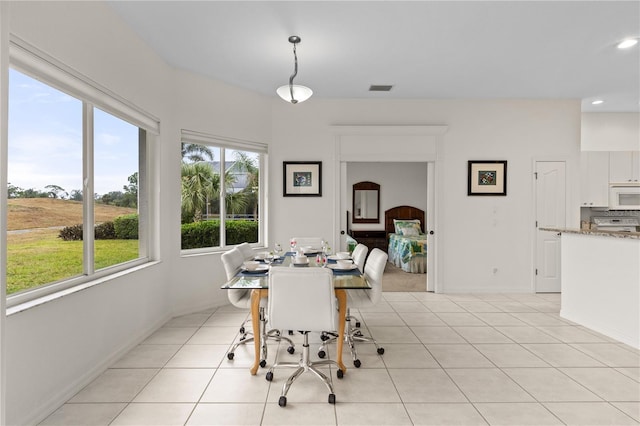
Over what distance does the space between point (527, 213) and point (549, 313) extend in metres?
1.59

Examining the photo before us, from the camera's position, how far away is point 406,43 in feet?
11.1

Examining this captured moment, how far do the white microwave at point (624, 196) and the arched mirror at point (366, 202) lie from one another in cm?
470

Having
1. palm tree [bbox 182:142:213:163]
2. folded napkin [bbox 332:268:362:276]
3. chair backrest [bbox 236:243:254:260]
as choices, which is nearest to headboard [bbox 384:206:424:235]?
palm tree [bbox 182:142:213:163]

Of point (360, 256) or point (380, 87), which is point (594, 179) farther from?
point (360, 256)

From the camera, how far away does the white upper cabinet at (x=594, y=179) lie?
523cm

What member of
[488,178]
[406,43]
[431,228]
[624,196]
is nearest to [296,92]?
[406,43]

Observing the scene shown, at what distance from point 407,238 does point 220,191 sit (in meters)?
3.93

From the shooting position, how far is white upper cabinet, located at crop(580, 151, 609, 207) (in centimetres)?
523

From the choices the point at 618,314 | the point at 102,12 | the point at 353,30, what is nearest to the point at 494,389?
the point at 618,314

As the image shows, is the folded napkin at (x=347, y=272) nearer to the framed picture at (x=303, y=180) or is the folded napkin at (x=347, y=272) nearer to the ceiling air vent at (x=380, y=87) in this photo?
the framed picture at (x=303, y=180)

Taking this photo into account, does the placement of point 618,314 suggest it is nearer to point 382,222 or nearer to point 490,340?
point 490,340

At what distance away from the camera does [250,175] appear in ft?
16.1

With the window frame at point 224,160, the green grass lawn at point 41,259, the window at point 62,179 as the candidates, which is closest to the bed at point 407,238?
the window frame at point 224,160

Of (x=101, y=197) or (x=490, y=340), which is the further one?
(x=490, y=340)
